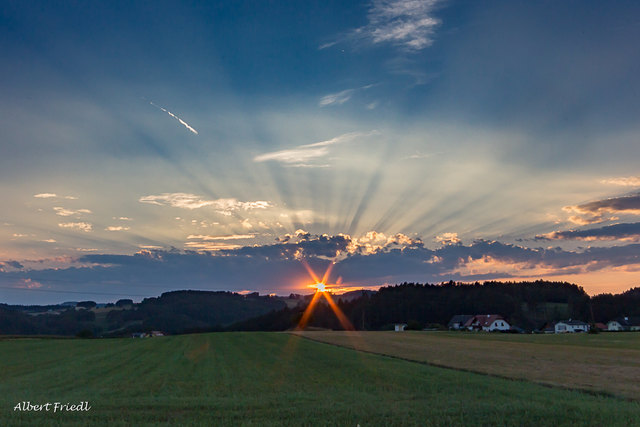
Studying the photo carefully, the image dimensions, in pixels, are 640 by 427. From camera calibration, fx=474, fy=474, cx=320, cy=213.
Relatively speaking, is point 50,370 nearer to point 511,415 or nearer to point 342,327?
point 511,415

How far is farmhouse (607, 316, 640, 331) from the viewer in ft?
549

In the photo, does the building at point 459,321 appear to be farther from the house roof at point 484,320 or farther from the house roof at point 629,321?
the house roof at point 629,321

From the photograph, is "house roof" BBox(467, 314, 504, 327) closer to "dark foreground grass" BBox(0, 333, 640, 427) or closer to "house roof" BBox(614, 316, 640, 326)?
"house roof" BBox(614, 316, 640, 326)

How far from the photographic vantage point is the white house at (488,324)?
157 metres

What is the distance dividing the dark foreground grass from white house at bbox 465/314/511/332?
435 ft

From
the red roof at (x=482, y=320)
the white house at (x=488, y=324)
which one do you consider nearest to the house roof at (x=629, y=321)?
the white house at (x=488, y=324)

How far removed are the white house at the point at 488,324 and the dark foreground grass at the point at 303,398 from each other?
435 ft

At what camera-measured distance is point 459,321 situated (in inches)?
6944

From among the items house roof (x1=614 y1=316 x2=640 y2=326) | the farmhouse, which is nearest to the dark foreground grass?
the farmhouse

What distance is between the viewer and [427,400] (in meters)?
21.5

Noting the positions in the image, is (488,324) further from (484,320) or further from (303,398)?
(303,398)

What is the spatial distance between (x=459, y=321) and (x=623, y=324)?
188ft

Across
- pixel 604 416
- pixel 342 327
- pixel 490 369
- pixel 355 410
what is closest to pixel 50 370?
pixel 355 410

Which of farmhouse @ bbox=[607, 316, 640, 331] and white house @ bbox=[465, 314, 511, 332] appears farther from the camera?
farmhouse @ bbox=[607, 316, 640, 331]
